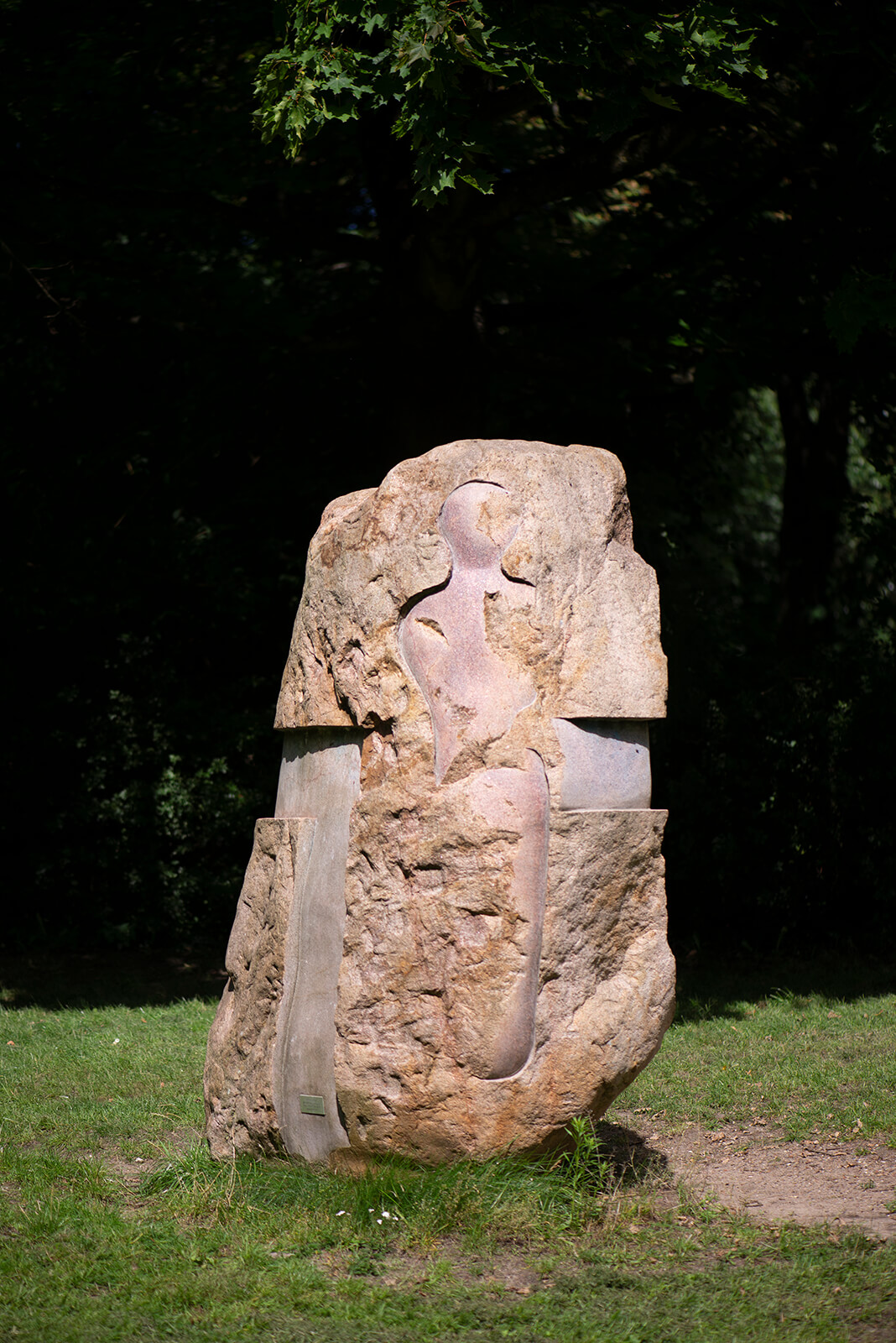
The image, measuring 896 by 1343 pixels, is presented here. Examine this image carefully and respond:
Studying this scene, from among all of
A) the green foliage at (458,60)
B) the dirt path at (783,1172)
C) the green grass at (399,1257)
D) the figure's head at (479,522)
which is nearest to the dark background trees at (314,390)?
the green foliage at (458,60)

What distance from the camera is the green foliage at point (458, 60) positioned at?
625 centimetres

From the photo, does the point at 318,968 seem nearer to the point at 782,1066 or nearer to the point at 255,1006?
the point at 255,1006

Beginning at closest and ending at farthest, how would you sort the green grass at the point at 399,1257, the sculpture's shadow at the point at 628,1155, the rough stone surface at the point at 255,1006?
the green grass at the point at 399,1257, the rough stone surface at the point at 255,1006, the sculpture's shadow at the point at 628,1155

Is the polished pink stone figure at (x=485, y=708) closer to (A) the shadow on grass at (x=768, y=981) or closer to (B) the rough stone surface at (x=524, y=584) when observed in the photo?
(B) the rough stone surface at (x=524, y=584)

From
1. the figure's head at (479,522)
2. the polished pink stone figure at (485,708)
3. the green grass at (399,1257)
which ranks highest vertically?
the figure's head at (479,522)

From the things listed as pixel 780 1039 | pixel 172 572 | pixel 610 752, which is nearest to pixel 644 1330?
pixel 610 752

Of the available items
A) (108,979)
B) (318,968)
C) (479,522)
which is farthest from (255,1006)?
(108,979)

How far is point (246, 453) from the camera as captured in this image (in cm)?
1097

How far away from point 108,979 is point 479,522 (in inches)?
242

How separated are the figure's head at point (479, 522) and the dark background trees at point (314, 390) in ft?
13.7

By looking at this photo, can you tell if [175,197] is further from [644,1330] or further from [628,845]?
[644,1330]

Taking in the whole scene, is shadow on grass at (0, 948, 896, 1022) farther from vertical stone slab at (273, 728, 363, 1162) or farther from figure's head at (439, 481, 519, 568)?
figure's head at (439, 481, 519, 568)

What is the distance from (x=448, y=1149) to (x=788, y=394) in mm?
9706

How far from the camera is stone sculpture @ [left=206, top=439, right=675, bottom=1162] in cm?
445
